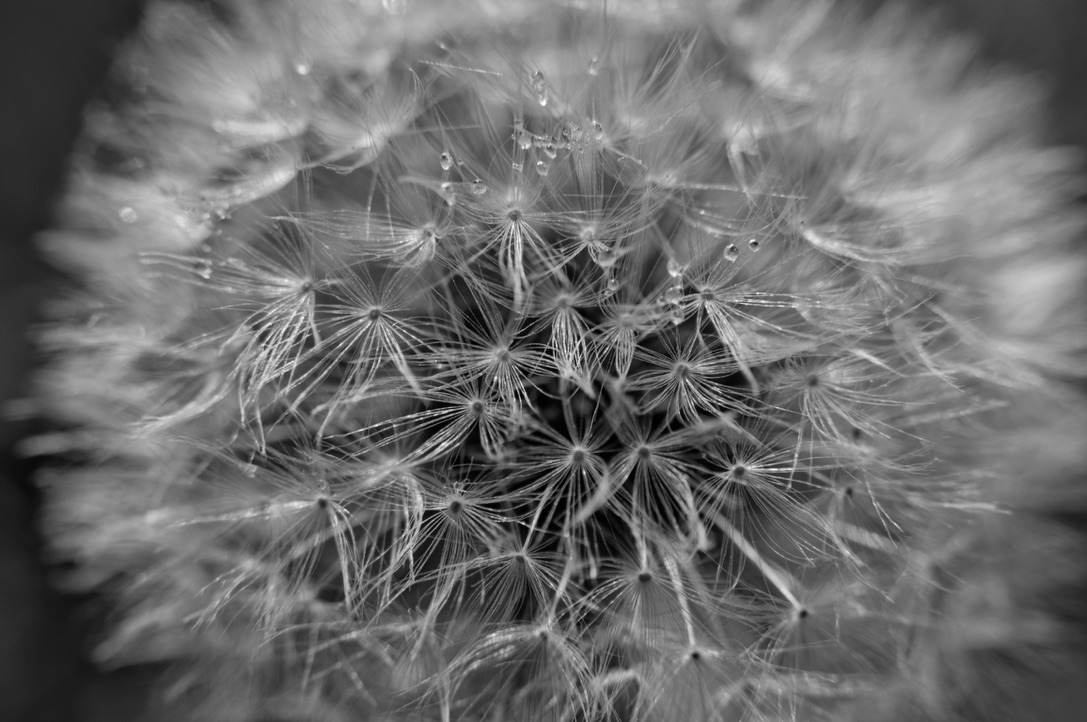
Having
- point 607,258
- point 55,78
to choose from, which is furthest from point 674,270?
point 55,78

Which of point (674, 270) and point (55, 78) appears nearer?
point (674, 270)

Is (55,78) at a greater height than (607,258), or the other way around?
(55,78)

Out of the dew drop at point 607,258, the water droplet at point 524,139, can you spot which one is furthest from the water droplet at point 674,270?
the water droplet at point 524,139

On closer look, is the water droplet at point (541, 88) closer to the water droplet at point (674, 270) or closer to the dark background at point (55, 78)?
the water droplet at point (674, 270)

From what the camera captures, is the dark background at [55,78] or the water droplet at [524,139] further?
the dark background at [55,78]

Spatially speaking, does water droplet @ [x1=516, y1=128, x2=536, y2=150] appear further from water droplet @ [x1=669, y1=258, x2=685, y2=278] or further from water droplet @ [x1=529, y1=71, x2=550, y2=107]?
water droplet @ [x1=669, y1=258, x2=685, y2=278]

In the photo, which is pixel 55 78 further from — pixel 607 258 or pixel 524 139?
pixel 607 258

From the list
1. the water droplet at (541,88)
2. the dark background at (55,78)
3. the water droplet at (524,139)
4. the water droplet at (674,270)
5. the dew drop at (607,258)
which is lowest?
the water droplet at (674,270)

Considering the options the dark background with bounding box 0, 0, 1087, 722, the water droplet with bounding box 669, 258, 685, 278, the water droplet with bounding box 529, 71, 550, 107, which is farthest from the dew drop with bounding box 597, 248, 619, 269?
the dark background with bounding box 0, 0, 1087, 722

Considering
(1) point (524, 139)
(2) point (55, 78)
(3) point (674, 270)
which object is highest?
(2) point (55, 78)
